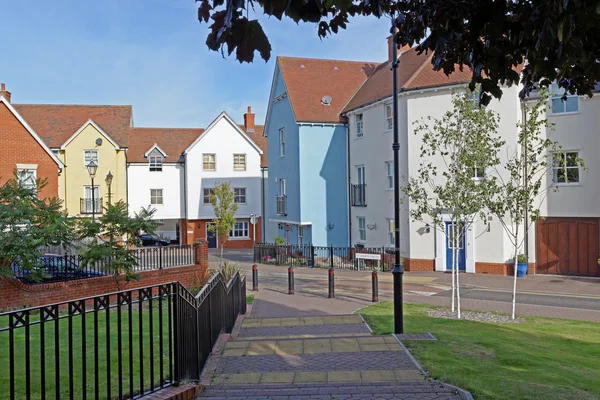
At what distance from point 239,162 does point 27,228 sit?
101 ft

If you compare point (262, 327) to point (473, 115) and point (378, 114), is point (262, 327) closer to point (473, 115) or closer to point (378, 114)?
point (473, 115)

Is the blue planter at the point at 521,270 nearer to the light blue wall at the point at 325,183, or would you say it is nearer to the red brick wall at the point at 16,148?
the light blue wall at the point at 325,183

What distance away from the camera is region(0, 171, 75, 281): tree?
14.2 meters

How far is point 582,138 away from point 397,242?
15259 mm

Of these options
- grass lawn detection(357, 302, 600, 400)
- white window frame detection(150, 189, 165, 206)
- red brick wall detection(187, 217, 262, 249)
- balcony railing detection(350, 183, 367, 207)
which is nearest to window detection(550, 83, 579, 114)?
balcony railing detection(350, 183, 367, 207)

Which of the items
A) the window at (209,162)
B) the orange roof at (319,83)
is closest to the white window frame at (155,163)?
the window at (209,162)

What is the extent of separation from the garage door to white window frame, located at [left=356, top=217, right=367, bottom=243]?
9.04 metres

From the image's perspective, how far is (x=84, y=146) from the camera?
40531 mm

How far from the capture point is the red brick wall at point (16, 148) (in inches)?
1189

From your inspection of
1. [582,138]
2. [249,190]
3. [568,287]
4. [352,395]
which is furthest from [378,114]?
[352,395]

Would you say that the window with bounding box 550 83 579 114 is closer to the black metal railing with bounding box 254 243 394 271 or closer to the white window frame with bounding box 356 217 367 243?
the black metal railing with bounding box 254 243 394 271

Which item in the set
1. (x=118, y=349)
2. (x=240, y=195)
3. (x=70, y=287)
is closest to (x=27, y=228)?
(x=70, y=287)

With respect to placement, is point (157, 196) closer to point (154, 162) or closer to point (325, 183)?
point (154, 162)

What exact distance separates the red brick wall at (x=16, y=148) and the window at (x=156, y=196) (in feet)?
45.7
